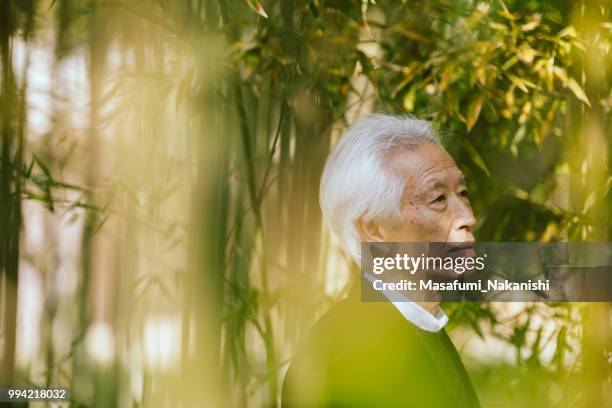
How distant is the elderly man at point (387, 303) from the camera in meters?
1.73

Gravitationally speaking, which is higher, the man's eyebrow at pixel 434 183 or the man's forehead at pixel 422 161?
the man's forehead at pixel 422 161

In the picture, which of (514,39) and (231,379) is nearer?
(514,39)

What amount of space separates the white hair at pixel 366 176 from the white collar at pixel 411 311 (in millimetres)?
125

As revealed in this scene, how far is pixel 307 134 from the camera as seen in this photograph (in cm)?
253

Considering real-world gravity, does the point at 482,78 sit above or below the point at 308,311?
above

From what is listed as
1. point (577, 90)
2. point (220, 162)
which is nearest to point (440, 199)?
point (577, 90)

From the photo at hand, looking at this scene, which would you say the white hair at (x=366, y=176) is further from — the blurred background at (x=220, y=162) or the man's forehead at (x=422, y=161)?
the blurred background at (x=220, y=162)

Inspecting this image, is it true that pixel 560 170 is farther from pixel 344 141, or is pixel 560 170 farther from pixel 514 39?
pixel 344 141

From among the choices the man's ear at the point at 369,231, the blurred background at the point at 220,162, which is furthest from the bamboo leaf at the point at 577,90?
the man's ear at the point at 369,231

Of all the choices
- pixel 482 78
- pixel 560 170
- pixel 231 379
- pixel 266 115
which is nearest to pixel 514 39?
pixel 482 78

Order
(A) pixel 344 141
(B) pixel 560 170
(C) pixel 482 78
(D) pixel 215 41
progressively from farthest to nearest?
(B) pixel 560 170 < (D) pixel 215 41 < (C) pixel 482 78 < (A) pixel 344 141

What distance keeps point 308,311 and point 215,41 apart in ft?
3.04

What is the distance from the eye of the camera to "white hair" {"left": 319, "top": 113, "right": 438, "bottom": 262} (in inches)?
71.3

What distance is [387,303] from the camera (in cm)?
180
